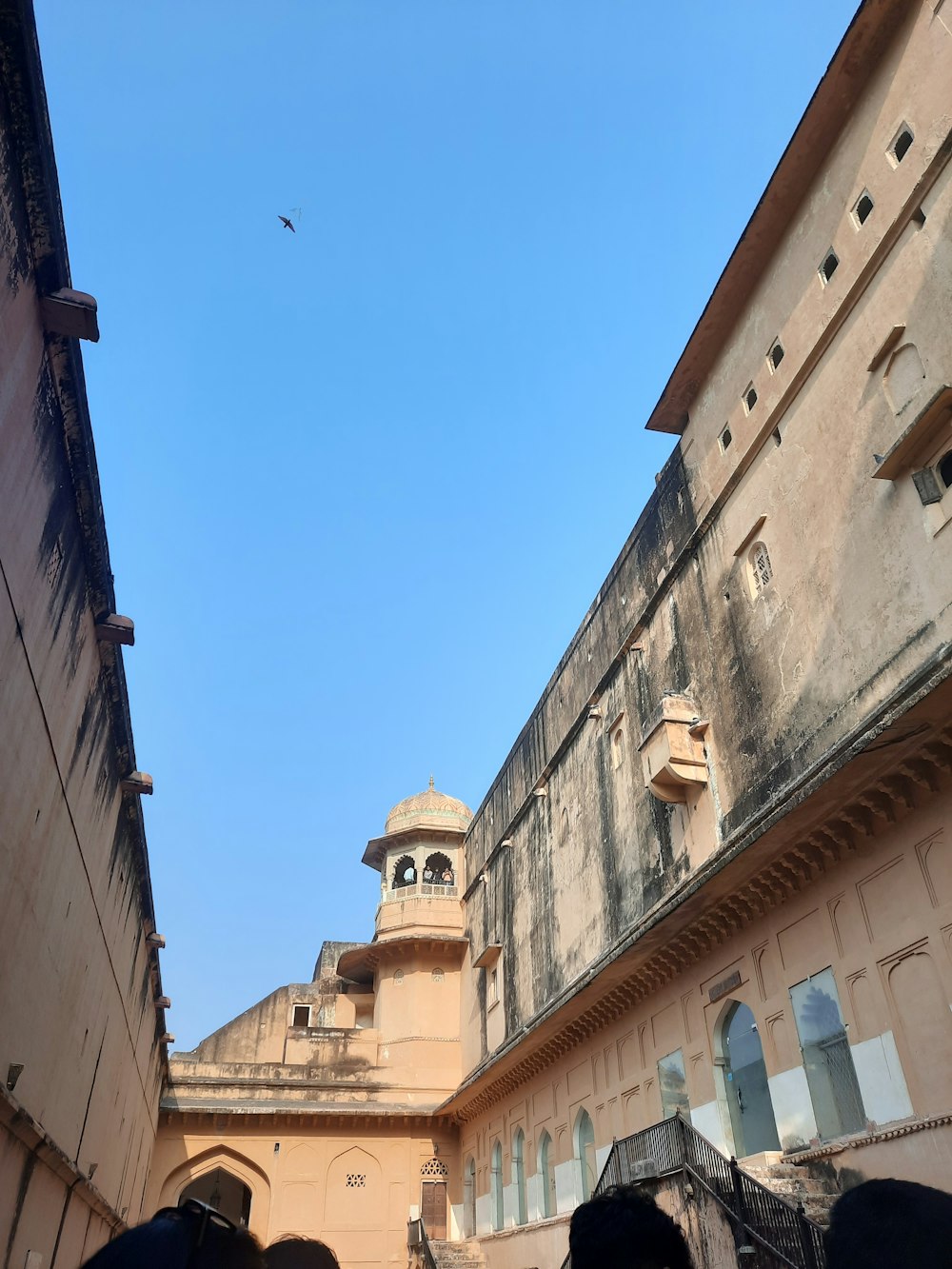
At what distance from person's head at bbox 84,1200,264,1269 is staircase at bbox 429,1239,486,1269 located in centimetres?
1952

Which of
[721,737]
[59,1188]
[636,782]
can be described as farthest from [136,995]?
[721,737]

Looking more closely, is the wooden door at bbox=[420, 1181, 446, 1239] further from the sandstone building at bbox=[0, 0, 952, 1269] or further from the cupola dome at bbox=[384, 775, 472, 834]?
the cupola dome at bbox=[384, 775, 472, 834]

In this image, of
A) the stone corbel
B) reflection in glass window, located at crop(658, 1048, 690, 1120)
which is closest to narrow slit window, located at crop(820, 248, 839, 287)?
the stone corbel

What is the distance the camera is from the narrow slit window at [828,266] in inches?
399

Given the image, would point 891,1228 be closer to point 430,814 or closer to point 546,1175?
point 546,1175

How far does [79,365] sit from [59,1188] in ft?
28.2

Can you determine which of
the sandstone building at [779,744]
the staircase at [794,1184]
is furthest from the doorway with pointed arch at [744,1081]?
the staircase at [794,1184]

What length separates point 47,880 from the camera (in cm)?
823

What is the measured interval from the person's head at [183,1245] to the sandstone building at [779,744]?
666 centimetres

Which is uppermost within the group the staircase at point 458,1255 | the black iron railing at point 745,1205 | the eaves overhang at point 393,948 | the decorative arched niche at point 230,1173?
the eaves overhang at point 393,948

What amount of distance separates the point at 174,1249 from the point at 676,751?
1058 cm

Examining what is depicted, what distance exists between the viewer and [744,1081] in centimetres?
1058

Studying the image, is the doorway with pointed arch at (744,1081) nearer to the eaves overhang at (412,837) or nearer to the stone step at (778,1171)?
the stone step at (778,1171)

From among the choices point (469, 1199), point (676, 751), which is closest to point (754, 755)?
point (676, 751)
